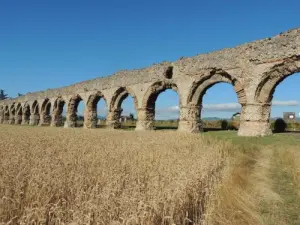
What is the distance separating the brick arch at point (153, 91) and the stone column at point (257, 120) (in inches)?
274

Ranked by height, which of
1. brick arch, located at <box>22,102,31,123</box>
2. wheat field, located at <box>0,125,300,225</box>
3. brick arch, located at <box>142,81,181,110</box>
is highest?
brick arch, located at <box>142,81,181,110</box>

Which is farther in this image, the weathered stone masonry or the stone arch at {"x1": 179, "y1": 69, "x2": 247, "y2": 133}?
the stone arch at {"x1": 179, "y1": 69, "x2": 247, "y2": 133}

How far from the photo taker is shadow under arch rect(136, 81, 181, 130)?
73.5 feet

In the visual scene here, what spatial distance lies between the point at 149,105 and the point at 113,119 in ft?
15.8

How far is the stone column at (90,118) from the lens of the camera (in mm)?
29020

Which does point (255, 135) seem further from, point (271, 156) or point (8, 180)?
point (8, 180)

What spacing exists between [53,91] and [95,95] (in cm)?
1011

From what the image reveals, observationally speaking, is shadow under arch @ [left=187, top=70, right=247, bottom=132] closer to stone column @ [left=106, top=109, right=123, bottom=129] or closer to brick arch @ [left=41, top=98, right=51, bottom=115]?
stone column @ [left=106, top=109, right=123, bottom=129]

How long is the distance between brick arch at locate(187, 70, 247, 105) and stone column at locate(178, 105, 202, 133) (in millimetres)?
455

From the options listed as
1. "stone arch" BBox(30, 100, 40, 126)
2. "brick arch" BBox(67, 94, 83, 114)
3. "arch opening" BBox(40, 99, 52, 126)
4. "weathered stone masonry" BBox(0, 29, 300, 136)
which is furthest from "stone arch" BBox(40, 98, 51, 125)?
"weathered stone masonry" BBox(0, 29, 300, 136)

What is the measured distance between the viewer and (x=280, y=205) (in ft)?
15.8

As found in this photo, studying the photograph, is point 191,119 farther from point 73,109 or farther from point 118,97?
point 73,109

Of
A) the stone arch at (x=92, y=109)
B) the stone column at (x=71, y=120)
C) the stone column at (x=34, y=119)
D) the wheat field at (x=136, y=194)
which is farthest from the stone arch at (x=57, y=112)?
the wheat field at (x=136, y=194)

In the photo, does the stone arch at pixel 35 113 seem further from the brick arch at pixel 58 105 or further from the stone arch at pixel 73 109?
the stone arch at pixel 73 109
